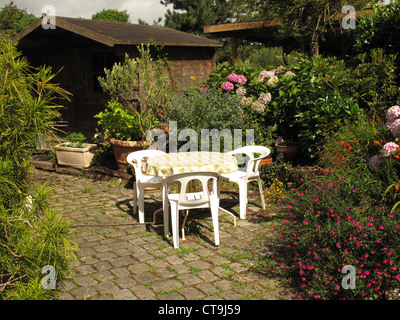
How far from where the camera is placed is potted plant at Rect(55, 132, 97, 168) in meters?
9.02

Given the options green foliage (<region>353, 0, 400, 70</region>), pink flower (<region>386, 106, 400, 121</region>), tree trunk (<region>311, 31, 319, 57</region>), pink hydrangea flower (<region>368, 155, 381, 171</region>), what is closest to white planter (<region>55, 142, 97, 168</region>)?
green foliage (<region>353, 0, 400, 70</region>)

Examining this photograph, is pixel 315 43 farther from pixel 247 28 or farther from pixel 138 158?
pixel 138 158

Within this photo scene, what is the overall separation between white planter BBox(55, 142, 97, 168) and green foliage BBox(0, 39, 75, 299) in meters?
5.60

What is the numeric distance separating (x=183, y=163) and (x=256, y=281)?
1.75 metres

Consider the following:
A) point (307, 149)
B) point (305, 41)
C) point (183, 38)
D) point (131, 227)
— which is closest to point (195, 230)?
point (131, 227)

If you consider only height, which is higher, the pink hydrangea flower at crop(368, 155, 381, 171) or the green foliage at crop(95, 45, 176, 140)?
the green foliage at crop(95, 45, 176, 140)

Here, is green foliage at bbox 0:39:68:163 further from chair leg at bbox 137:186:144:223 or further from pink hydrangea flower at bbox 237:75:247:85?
pink hydrangea flower at bbox 237:75:247:85

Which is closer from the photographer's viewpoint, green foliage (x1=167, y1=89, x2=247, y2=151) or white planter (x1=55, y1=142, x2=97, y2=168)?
green foliage (x1=167, y1=89, x2=247, y2=151)

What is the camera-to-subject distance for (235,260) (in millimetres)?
4633

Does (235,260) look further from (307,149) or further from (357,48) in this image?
(357,48)

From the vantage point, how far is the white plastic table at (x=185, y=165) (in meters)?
4.98

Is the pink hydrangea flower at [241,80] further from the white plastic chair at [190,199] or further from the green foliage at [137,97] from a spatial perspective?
the white plastic chair at [190,199]

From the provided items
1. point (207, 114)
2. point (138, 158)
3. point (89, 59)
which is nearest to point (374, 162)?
point (138, 158)

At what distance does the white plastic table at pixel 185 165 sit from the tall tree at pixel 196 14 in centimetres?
2474
